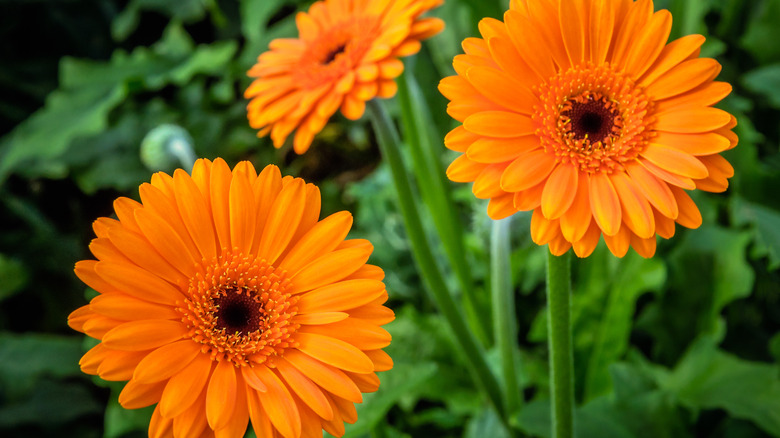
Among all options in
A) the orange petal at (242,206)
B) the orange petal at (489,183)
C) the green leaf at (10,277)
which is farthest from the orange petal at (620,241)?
the green leaf at (10,277)

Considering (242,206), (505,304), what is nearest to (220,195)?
(242,206)

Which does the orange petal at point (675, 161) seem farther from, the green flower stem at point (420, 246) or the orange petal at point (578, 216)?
the green flower stem at point (420, 246)

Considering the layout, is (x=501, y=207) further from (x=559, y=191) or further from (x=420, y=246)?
(x=420, y=246)

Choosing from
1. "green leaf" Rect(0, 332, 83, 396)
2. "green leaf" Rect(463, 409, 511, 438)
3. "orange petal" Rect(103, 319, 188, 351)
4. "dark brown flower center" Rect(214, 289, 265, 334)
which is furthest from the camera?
"green leaf" Rect(0, 332, 83, 396)

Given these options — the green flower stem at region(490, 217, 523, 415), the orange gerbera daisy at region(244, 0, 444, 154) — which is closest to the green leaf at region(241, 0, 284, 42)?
the orange gerbera daisy at region(244, 0, 444, 154)

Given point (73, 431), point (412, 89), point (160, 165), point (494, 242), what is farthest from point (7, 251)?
point (494, 242)

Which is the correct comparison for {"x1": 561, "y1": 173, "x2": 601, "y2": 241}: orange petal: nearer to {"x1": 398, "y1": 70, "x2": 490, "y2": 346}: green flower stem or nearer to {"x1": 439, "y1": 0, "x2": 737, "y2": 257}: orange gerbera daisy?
{"x1": 439, "y1": 0, "x2": 737, "y2": 257}: orange gerbera daisy
